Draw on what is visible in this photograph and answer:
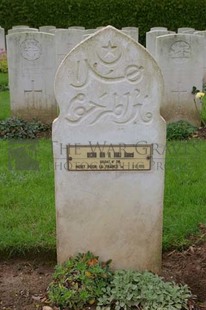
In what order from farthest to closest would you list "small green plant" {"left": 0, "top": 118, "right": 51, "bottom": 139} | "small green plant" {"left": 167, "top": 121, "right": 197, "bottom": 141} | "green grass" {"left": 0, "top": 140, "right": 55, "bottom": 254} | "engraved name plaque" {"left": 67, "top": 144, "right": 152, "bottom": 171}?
1. "small green plant" {"left": 0, "top": 118, "right": 51, "bottom": 139}
2. "small green plant" {"left": 167, "top": 121, "right": 197, "bottom": 141}
3. "green grass" {"left": 0, "top": 140, "right": 55, "bottom": 254}
4. "engraved name plaque" {"left": 67, "top": 144, "right": 152, "bottom": 171}

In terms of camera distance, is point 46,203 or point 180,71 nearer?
point 46,203

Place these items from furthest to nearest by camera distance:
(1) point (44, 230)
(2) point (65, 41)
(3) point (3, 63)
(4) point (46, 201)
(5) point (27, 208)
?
(3) point (3, 63), (2) point (65, 41), (4) point (46, 201), (5) point (27, 208), (1) point (44, 230)

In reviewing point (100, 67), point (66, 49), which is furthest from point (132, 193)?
point (66, 49)

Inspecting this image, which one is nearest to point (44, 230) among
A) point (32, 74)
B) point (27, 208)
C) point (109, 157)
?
point (27, 208)

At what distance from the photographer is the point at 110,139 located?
9.59 feet

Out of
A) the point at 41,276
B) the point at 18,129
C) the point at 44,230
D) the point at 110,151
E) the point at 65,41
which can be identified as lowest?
the point at 41,276

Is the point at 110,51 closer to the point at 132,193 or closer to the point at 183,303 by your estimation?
the point at 132,193

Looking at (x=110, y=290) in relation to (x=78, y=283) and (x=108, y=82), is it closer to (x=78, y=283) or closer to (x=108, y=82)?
(x=78, y=283)

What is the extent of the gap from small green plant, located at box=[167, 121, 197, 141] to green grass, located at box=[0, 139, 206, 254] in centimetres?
91

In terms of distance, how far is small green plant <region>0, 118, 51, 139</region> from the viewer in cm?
690

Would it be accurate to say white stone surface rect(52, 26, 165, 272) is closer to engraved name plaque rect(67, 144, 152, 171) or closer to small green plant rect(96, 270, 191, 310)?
engraved name plaque rect(67, 144, 152, 171)

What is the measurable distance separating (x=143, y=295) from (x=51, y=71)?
5103 mm

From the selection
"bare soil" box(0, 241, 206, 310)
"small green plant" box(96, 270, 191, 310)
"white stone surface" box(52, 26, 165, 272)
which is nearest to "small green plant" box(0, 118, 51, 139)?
"bare soil" box(0, 241, 206, 310)

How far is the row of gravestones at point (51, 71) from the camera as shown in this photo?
276 inches
